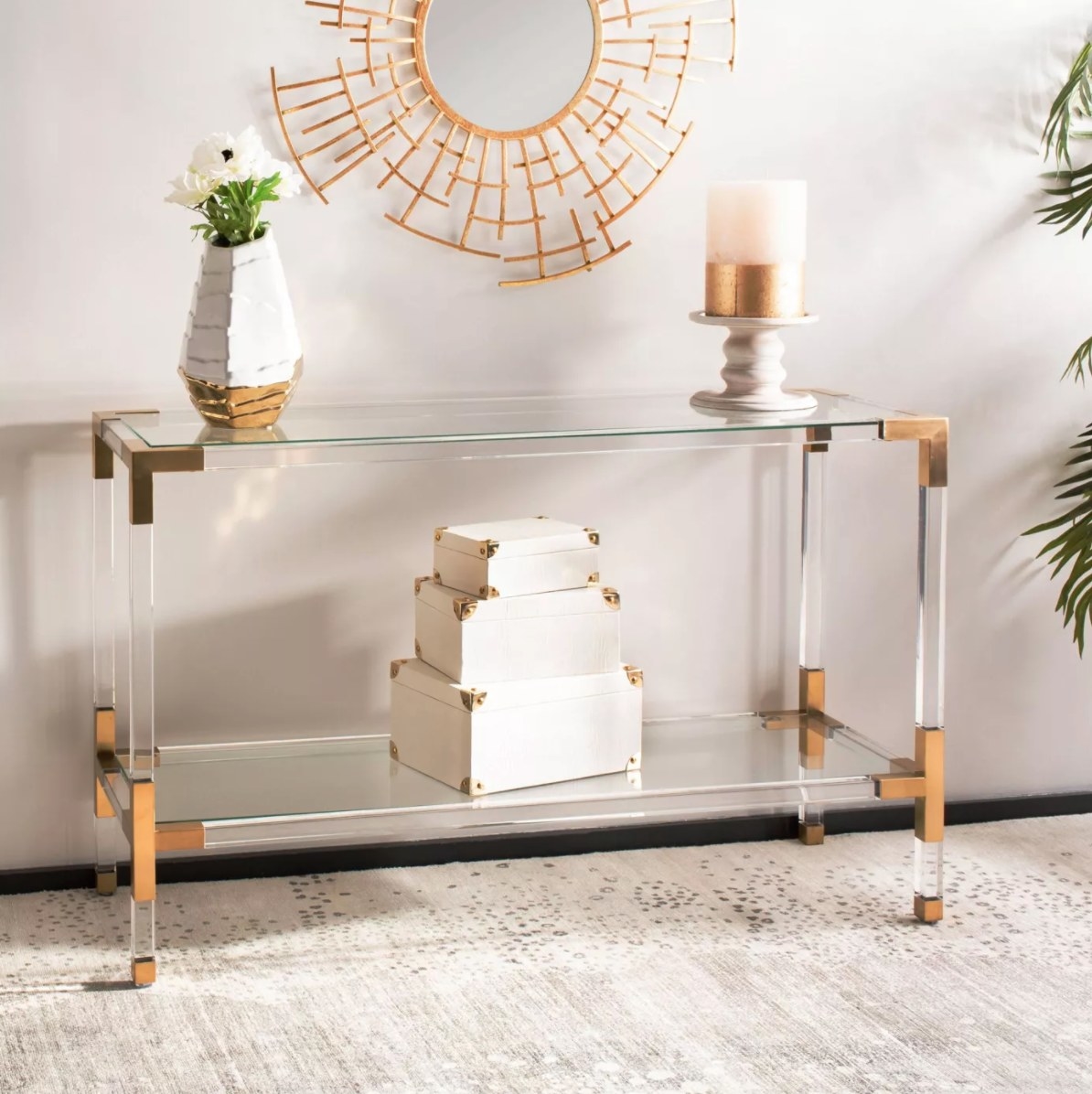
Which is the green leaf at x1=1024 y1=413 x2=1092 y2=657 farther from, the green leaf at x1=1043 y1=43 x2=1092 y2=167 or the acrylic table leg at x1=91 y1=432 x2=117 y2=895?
the acrylic table leg at x1=91 y1=432 x2=117 y2=895

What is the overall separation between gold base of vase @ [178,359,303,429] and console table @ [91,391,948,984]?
Result: 0.03 meters

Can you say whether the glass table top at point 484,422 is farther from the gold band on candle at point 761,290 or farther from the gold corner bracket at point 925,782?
the gold corner bracket at point 925,782

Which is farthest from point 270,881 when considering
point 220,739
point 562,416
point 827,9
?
point 827,9

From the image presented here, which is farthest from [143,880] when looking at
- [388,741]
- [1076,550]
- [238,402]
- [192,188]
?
[1076,550]

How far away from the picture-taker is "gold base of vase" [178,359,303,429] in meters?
2.21

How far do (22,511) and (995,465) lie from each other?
66.7 inches

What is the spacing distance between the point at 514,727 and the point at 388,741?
342mm

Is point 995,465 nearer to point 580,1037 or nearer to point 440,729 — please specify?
point 440,729

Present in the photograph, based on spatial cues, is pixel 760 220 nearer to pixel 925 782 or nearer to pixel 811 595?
pixel 811 595

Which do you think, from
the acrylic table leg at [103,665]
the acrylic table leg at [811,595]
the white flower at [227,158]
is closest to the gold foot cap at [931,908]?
the acrylic table leg at [811,595]

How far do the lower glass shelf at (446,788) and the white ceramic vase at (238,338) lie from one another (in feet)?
1.84

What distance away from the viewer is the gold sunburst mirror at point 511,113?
2.49m

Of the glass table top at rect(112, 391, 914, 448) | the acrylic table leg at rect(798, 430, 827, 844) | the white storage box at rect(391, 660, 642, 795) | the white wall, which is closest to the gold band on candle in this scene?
the glass table top at rect(112, 391, 914, 448)

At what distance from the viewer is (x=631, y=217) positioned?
2.65m
